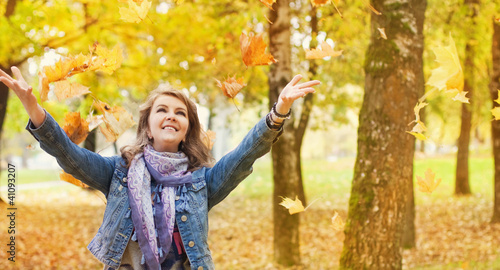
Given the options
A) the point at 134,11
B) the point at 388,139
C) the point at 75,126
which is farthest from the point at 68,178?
the point at 388,139

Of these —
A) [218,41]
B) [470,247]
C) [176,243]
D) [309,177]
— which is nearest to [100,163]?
[176,243]

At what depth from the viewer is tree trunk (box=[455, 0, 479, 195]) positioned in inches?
347

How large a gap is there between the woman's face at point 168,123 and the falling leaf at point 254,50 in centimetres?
48

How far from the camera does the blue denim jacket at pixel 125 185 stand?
2.11 meters

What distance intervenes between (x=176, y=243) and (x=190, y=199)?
0.78 feet

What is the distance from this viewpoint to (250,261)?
7.30 m

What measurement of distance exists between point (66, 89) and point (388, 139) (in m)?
2.59

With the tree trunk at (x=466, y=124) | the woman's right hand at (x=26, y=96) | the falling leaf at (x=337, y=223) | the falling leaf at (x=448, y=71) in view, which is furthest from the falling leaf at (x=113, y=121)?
the tree trunk at (x=466, y=124)

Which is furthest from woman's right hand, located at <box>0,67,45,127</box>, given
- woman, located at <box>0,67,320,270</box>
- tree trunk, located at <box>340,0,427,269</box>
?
tree trunk, located at <box>340,0,427,269</box>

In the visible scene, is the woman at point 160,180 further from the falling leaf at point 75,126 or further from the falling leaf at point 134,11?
the falling leaf at point 134,11

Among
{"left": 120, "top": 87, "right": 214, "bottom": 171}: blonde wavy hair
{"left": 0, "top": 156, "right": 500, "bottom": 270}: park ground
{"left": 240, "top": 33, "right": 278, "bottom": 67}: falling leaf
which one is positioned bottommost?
{"left": 0, "top": 156, "right": 500, "bottom": 270}: park ground

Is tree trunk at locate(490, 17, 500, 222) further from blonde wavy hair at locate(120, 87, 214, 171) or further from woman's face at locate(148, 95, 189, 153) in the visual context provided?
woman's face at locate(148, 95, 189, 153)

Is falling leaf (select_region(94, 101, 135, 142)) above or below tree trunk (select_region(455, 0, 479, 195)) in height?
below

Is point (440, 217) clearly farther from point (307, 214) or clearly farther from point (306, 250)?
point (306, 250)
